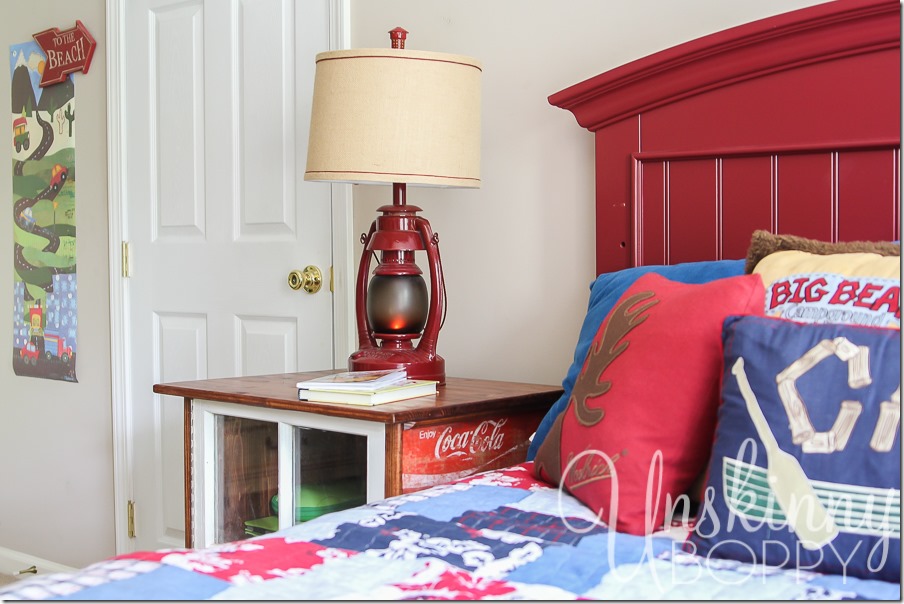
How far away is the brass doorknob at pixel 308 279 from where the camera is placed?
254cm

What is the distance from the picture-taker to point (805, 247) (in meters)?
1.36

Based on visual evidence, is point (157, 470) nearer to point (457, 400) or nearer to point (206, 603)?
point (457, 400)

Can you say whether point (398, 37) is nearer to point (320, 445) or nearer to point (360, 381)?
point (360, 381)

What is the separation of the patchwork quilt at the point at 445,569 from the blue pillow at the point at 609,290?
39cm

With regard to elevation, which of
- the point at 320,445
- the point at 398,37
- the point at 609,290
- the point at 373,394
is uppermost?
the point at 398,37

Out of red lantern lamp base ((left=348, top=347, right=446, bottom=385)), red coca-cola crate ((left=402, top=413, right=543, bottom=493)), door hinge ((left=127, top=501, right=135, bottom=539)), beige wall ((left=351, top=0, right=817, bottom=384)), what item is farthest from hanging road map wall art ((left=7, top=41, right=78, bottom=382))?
red coca-cola crate ((left=402, top=413, right=543, bottom=493))

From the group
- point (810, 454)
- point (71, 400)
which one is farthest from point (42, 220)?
point (810, 454)

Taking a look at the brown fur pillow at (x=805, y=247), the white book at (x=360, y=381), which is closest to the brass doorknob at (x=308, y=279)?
the white book at (x=360, y=381)

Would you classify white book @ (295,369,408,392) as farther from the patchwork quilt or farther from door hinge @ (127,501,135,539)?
door hinge @ (127,501,135,539)

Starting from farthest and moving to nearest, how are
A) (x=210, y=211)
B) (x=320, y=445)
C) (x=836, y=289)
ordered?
(x=210, y=211) < (x=320, y=445) < (x=836, y=289)

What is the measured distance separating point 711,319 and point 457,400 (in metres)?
0.67

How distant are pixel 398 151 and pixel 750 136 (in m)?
0.65

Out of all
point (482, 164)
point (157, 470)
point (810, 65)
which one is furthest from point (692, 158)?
point (157, 470)

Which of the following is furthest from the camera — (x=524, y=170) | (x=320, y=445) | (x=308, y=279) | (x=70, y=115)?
(x=70, y=115)
